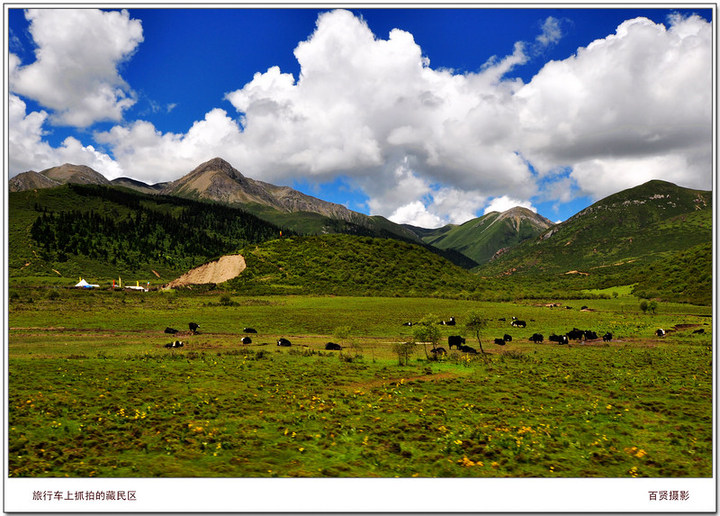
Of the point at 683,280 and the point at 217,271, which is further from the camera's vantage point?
the point at 217,271

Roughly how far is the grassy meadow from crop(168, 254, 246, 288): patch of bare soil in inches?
2780

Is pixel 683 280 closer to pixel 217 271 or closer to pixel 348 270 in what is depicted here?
pixel 348 270

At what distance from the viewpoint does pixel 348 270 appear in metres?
113

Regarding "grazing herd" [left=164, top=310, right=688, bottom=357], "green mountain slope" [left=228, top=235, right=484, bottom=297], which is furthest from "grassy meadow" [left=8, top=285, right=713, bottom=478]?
"green mountain slope" [left=228, top=235, right=484, bottom=297]

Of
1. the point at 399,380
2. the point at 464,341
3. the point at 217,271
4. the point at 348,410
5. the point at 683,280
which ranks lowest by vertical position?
the point at 399,380

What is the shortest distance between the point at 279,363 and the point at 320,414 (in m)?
13.7

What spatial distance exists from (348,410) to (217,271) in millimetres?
106875

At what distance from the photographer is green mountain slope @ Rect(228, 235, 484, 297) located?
101 metres

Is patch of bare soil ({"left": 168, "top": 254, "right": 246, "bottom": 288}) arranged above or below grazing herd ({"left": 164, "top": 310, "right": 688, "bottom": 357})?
above

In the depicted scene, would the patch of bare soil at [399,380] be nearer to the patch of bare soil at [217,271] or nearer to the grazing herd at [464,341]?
the grazing herd at [464,341]

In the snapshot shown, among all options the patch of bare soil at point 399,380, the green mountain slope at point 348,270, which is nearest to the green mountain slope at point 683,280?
the green mountain slope at point 348,270

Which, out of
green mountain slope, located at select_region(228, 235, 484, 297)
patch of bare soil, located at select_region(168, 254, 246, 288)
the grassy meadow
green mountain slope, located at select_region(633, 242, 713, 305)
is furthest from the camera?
patch of bare soil, located at select_region(168, 254, 246, 288)

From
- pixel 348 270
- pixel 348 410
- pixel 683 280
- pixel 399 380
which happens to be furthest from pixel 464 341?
pixel 683 280

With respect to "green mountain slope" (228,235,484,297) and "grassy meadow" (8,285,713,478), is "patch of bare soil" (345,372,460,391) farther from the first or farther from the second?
"green mountain slope" (228,235,484,297)
